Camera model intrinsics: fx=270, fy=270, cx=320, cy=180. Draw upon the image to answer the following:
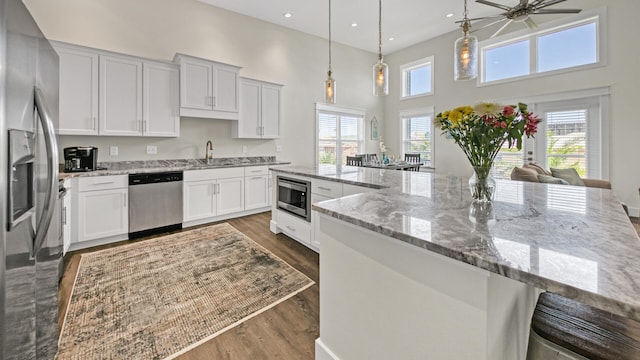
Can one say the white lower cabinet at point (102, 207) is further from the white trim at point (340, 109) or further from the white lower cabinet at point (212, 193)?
the white trim at point (340, 109)

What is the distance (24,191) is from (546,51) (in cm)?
709

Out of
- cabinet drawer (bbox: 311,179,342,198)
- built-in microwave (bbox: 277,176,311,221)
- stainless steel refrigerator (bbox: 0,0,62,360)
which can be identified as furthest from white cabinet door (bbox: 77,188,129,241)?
cabinet drawer (bbox: 311,179,342,198)

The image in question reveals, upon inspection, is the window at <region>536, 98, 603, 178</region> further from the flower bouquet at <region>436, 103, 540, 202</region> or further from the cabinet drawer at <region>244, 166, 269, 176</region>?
the cabinet drawer at <region>244, 166, 269, 176</region>

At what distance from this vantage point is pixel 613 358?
28.7 inches

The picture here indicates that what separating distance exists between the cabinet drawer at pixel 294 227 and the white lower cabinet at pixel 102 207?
2015 millimetres

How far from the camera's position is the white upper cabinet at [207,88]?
4.08m

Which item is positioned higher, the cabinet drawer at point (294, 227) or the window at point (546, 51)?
the window at point (546, 51)

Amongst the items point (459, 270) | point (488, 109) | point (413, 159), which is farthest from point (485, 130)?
point (413, 159)

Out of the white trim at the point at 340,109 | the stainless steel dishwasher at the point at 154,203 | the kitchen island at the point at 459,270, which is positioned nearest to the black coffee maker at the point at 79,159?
the stainless steel dishwasher at the point at 154,203

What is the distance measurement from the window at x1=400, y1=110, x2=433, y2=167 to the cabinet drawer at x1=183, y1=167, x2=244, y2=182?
480 cm

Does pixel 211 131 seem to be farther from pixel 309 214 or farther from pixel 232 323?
pixel 232 323

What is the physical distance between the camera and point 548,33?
16.3 feet

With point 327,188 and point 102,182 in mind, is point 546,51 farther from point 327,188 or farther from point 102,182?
point 102,182

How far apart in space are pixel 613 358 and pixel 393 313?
626mm
